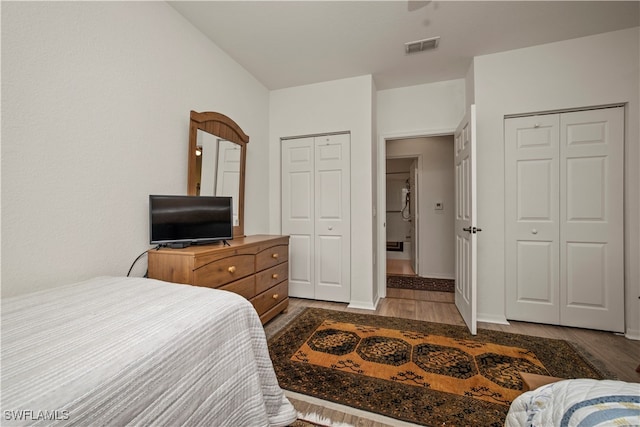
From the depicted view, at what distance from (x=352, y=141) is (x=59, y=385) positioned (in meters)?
3.00

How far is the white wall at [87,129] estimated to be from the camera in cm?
124

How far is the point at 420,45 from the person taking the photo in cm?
250

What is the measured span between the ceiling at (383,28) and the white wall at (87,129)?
1.54 ft

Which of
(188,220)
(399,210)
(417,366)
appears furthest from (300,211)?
(399,210)

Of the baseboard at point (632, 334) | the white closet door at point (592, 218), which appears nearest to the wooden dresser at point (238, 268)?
the white closet door at point (592, 218)

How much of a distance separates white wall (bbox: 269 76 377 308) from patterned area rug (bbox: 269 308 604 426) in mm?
625

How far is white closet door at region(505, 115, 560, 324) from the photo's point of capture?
2516 millimetres

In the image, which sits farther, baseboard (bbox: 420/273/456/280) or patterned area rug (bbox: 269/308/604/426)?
baseboard (bbox: 420/273/456/280)

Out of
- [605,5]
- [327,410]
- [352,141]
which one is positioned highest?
[605,5]

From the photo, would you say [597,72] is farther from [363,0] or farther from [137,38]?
[137,38]

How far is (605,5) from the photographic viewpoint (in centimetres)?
200

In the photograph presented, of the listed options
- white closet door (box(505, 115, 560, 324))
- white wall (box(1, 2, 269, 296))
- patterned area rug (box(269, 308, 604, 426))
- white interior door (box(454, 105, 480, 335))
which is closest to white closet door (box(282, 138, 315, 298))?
patterned area rug (box(269, 308, 604, 426))

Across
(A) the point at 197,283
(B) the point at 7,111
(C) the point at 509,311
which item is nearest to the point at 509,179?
(C) the point at 509,311

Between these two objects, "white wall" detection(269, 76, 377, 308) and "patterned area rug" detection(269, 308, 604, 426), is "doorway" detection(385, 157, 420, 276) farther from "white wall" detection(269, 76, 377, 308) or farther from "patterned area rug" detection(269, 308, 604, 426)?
"patterned area rug" detection(269, 308, 604, 426)
